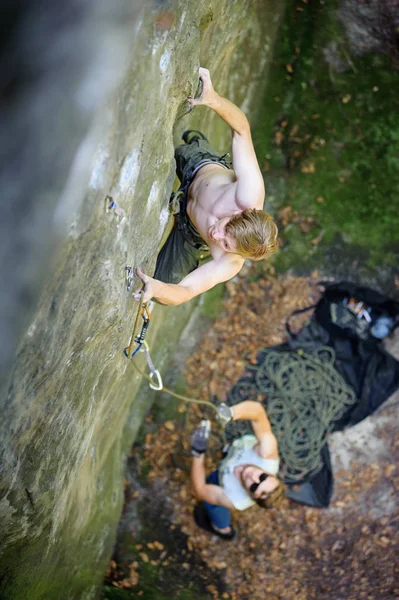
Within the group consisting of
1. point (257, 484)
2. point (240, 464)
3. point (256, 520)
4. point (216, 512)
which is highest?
point (257, 484)

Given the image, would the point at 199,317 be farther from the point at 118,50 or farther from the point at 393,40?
the point at 118,50

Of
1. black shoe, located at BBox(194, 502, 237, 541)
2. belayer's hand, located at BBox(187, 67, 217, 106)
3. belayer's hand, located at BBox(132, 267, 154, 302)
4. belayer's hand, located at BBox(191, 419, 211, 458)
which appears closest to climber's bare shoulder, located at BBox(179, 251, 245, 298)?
belayer's hand, located at BBox(132, 267, 154, 302)

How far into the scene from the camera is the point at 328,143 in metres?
6.18

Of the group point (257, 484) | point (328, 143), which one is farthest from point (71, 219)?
point (328, 143)

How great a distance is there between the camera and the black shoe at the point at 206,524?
17.9 feet

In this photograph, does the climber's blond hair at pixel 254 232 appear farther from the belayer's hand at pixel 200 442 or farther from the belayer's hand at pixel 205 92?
the belayer's hand at pixel 200 442

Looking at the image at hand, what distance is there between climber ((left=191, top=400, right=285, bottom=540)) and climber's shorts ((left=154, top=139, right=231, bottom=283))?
1.46 meters

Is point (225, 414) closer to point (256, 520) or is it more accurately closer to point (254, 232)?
point (256, 520)

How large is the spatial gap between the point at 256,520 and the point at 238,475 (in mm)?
1044

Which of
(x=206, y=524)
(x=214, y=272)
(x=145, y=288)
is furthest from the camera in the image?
(x=206, y=524)

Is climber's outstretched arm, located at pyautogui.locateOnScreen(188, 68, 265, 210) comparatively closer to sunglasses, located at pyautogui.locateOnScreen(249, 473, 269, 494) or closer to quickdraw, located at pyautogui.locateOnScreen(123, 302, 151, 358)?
quickdraw, located at pyautogui.locateOnScreen(123, 302, 151, 358)

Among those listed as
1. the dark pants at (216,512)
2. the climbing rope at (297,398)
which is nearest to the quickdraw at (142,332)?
the dark pants at (216,512)

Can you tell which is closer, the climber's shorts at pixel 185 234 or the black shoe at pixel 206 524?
the climber's shorts at pixel 185 234

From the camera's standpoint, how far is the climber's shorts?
3738 mm
